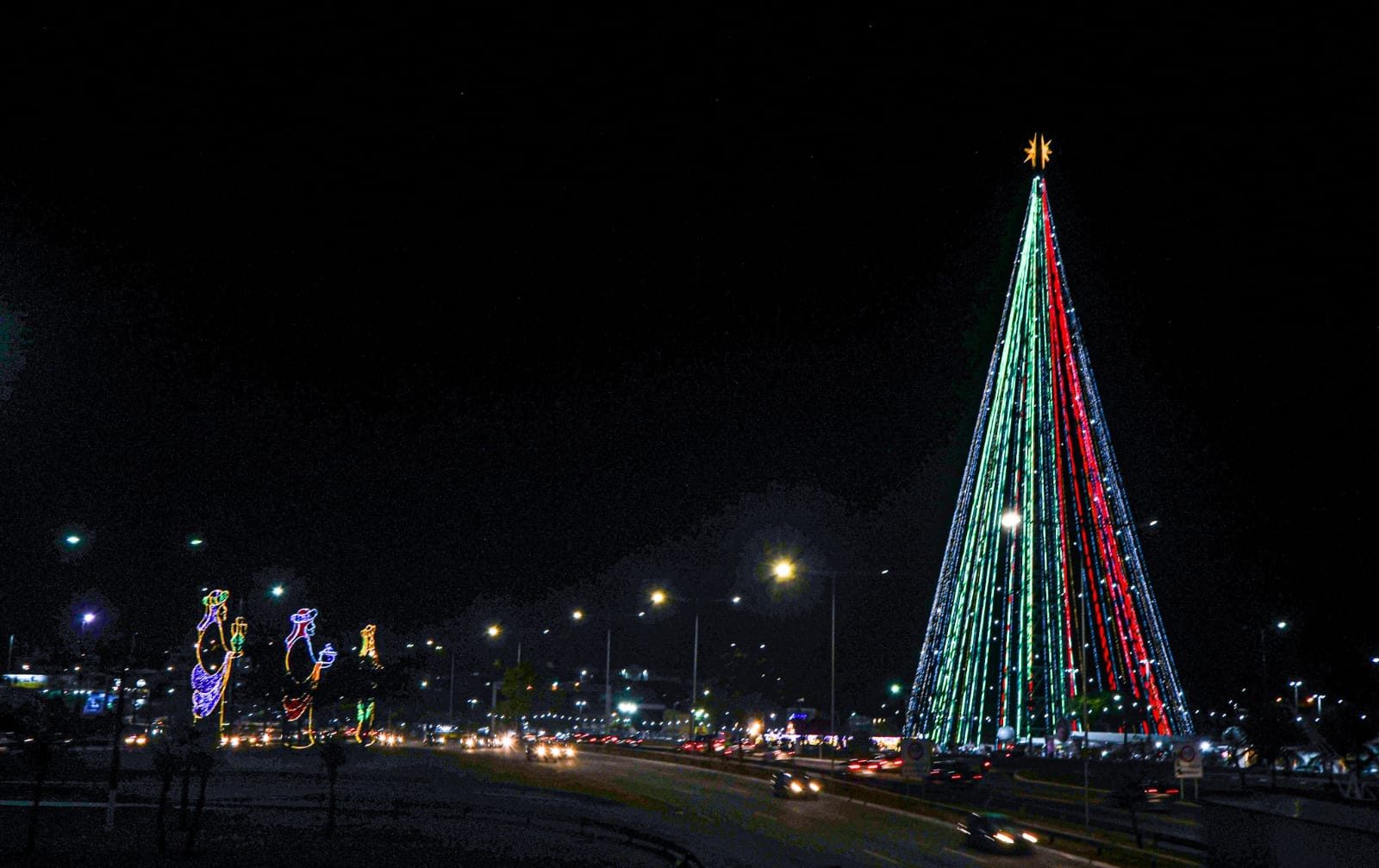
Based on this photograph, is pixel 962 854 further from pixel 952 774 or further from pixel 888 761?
pixel 888 761

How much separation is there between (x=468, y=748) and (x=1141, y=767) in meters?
58.0

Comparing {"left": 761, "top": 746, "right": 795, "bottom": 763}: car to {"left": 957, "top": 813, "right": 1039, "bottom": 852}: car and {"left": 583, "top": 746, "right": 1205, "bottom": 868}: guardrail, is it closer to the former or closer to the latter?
{"left": 583, "top": 746, "right": 1205, "bottom": 868}: guardrail

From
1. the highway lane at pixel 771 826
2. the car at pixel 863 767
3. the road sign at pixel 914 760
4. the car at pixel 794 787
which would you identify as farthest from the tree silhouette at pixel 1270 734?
the road sign at pixel 914 760

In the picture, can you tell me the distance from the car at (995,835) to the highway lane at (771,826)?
35cm

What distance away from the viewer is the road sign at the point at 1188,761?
121 feet

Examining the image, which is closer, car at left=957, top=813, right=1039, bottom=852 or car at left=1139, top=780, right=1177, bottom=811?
car at left=957, top=813, right=1039, bottom=852

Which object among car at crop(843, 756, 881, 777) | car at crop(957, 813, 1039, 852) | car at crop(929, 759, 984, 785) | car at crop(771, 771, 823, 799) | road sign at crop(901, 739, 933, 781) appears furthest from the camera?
car at crop(843, 756, 881, 777)

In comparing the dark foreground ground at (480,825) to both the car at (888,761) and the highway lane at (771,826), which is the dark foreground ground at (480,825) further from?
the car at (888,761)

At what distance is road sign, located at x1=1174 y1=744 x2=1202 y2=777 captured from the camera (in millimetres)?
37031

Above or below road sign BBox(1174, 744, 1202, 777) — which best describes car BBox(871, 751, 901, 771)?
below

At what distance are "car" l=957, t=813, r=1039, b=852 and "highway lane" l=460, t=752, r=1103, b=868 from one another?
0.35 m

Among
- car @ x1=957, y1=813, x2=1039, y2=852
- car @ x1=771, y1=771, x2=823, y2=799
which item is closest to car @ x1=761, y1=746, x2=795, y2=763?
car @ x1=771, y1=771, x2=823, y2=799

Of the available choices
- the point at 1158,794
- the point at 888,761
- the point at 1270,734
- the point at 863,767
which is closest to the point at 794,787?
the point at 863,767

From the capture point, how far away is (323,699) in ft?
375
